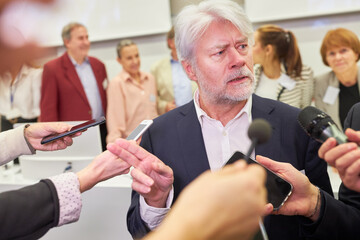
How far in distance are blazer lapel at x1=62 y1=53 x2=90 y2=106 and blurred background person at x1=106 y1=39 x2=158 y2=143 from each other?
295 millimetres

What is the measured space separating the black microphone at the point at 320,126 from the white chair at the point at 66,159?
4.93 ft

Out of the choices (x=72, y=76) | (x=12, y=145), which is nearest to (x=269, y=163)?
(x=12, y=145)

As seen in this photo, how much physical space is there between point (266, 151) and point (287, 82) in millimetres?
2053

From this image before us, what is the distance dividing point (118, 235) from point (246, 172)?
1675 mm

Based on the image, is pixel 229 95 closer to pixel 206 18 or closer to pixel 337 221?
pixel 206 18

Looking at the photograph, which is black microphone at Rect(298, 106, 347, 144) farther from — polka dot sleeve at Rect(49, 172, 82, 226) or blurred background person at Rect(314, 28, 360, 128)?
blurred background person at Rect(314, 28, 360, 128)

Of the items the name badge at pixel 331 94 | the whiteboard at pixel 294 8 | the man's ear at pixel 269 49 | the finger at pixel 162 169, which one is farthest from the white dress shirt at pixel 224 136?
the whiteboard at pixel 294 8

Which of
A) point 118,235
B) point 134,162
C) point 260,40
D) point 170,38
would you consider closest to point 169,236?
point 134,162

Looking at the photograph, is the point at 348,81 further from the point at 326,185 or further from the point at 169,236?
the point at 169,236

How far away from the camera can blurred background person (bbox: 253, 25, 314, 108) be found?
337 cm

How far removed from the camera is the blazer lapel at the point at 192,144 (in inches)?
59.1

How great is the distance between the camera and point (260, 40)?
346 cm

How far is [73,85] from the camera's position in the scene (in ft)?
13.2

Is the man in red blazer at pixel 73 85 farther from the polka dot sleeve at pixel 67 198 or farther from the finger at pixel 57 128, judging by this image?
the polka dot sleeve at pixel 67 198
